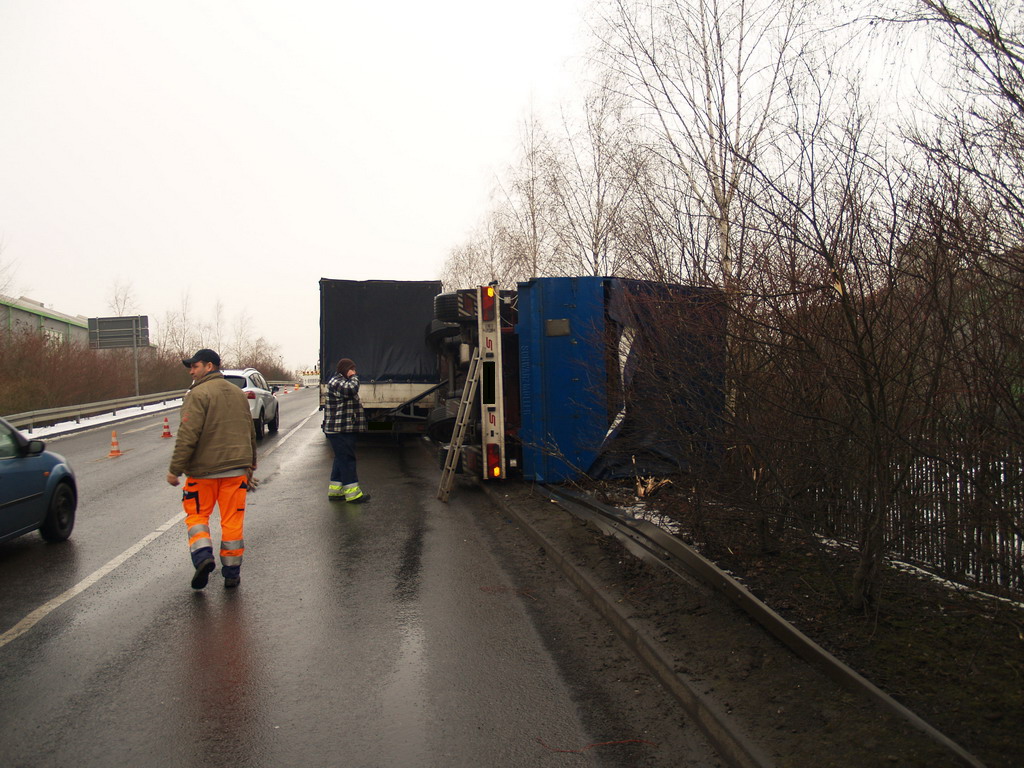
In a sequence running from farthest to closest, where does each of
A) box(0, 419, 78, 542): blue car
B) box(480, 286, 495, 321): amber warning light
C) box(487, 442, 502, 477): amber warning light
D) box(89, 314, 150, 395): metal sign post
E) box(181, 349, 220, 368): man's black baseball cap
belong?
box(89, 314, 150, 395): metal sign post, box(487, 442, 502, 477): amber warning light, box(480, 286, 495, 321): amber warning light, box(0, 419, 78, 542): blue car, box(181, 349, 220, 368): man's black baseball cap

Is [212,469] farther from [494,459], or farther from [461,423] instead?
[494,459]

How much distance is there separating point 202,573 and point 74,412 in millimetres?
22132

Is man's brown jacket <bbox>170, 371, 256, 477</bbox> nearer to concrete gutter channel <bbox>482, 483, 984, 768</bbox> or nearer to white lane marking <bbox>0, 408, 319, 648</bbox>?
white lane marking <bbox>0, 408, 319, 648</bbox>

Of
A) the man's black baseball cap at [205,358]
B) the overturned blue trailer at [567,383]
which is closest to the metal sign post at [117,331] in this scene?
the overturned blue trailer at [567,383]

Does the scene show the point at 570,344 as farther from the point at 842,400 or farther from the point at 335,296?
the point at 335,296

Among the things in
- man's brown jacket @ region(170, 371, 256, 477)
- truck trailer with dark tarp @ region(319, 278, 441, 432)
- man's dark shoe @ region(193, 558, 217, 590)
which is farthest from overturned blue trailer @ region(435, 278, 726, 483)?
truck trailer with dark tarp @ region(319, 278, 441, 432)

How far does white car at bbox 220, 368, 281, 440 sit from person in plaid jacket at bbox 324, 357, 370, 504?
8.05 metres

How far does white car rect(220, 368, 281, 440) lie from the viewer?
1820cm

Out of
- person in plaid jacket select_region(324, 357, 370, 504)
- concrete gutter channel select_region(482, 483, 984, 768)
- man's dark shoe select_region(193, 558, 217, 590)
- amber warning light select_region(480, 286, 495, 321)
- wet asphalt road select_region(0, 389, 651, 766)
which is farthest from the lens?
person in plaid jacket select_region(324, 357, 370, 504)

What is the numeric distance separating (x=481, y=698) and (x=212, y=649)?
182 cm

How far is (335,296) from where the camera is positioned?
643 inches

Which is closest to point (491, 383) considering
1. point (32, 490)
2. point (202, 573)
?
point (202, 573)

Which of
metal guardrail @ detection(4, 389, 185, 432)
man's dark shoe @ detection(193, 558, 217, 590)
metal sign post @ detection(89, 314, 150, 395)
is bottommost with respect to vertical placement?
man's dark shoe @ detection(193, 558, 217, 590)

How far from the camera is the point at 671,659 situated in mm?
3996
